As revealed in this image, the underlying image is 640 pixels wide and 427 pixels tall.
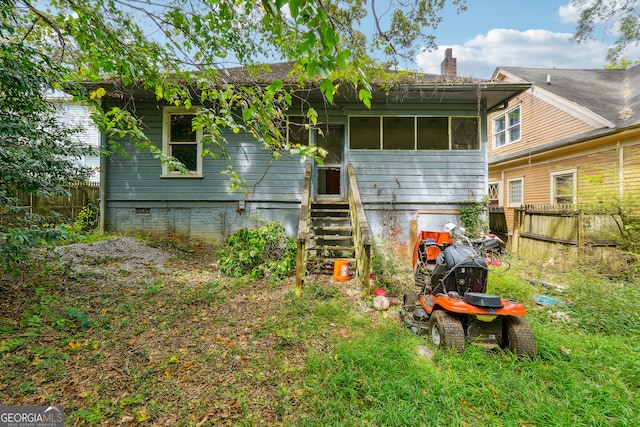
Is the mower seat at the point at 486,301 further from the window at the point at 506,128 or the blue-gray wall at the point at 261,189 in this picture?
the window at the point at 506,128

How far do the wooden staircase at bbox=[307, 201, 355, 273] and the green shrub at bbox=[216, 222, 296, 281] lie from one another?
0.47 meters

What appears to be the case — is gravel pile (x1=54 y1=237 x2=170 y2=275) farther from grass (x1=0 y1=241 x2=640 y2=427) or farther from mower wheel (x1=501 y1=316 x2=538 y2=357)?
mower wheel (x1=501 y1=316 x2=538 y2=357)

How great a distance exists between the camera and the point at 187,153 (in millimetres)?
7176

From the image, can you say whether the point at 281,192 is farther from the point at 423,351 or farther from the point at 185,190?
the point at 423,351

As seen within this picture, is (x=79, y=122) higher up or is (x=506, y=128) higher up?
(x=506, y=128)

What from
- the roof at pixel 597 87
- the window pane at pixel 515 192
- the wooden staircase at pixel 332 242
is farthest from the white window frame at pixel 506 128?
the wooden staircase at pixel 332 242

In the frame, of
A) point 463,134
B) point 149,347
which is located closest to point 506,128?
point 463,134

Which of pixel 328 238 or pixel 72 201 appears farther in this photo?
pixel 72 201

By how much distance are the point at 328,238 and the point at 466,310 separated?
3.02 metres

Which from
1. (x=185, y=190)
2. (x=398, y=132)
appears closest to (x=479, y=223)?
(x=398, y=132)

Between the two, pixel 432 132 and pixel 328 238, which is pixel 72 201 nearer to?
pixel 328 238

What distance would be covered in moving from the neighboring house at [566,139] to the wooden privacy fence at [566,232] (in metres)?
0.54

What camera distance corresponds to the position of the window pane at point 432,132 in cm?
712

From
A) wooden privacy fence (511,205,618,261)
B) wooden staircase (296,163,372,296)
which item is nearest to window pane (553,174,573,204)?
wooden privacy fence (511,205,618,261)
